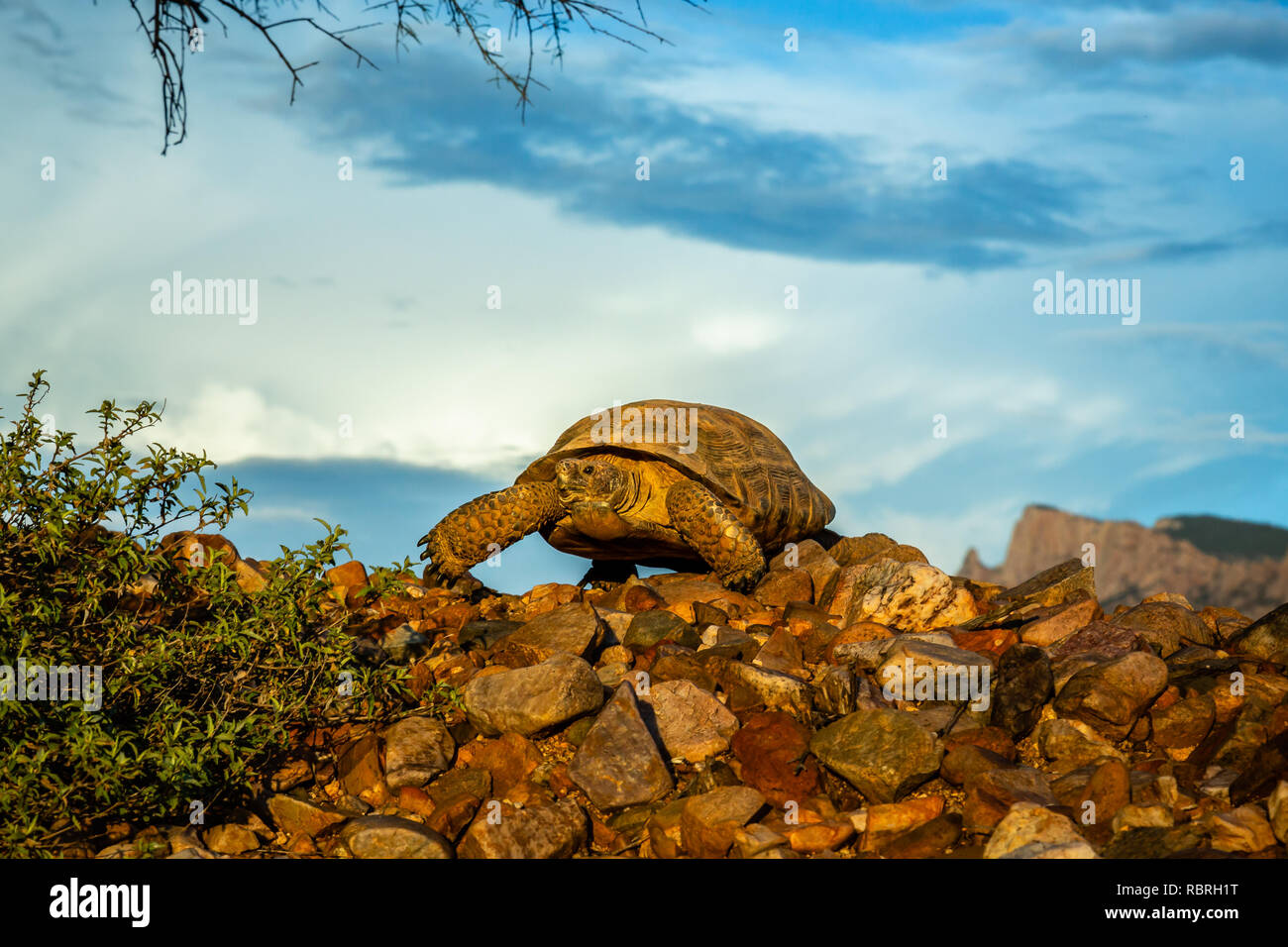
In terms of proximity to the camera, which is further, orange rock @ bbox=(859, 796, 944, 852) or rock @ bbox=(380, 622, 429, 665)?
rock @ bbox=(380, 622, 429, 665)

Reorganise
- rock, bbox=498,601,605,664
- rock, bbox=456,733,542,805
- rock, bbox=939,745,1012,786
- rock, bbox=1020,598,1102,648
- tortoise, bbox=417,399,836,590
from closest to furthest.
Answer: rock, bbox=939,745,1012,786 → rock, bbox=456,733,542,805 → rock, bbox=498,601,605,664 → rock, bbox=1020,598,1102,648 → tortoise, bbox=417,399,836,590

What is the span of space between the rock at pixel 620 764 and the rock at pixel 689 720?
222mm

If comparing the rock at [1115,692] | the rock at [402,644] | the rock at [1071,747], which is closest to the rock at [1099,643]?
the rock at [1115,692]

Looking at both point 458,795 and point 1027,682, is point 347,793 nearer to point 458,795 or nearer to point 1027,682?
point 458,795

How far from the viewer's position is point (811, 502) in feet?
38.6

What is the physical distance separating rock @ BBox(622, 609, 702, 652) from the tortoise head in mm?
2810

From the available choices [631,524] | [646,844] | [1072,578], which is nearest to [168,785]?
[646,844]

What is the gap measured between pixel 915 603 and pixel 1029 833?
344 cm

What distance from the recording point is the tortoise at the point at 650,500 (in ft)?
33.5

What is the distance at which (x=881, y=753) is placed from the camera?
573 cm

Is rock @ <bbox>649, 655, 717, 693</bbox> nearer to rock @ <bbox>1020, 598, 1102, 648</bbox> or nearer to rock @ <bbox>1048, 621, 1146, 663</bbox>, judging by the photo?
rock @ <bbox>1048, 621, 1146, 663</bbox>

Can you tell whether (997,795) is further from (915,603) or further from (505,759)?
(915,603)

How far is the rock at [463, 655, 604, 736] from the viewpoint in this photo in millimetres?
6285

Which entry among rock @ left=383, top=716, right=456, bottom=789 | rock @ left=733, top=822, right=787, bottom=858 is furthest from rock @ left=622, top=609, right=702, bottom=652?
rock @ left=733, top=822, right=787, bottom=858
